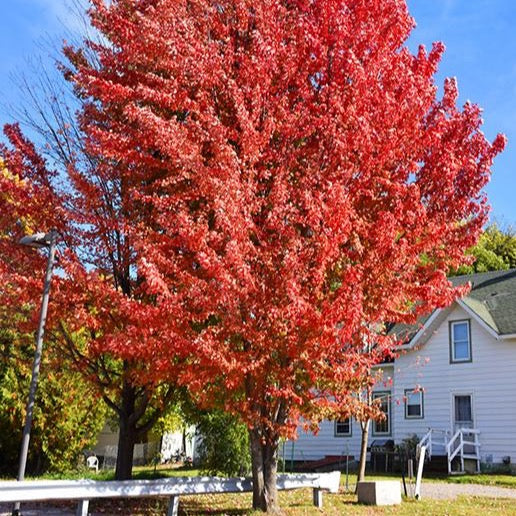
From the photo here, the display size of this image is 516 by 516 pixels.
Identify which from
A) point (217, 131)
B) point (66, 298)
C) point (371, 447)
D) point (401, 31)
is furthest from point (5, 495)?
point (371, 447)

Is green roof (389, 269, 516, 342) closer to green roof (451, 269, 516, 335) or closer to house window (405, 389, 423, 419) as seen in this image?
green roof (451, 269, 516, 335)

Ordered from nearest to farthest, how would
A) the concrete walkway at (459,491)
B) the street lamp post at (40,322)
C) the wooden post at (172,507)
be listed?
1. the street lamp post at (40,322)
2. the wooden post at (172,507)
3. the concrete walkway at (459,491)

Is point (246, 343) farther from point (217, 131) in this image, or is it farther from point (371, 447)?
point (371, 447)

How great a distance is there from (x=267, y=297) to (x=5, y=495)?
403 centimetres

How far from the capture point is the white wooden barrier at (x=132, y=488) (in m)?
7.56

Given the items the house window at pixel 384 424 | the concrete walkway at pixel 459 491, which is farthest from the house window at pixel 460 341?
the concrete walkway at pixel 459 491

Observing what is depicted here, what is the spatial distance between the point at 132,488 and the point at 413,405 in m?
18.2

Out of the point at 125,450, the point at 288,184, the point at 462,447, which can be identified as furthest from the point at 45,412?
the point at 462,447

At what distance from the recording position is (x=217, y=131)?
8781mm

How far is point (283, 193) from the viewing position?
28.7 feet

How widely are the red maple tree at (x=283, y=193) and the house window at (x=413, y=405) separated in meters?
15.8

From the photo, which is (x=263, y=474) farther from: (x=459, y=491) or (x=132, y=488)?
(x=459, y=491)

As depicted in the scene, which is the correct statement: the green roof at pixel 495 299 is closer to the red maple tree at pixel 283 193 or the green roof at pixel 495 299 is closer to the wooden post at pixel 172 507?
the red maple tree at pixel 283 193

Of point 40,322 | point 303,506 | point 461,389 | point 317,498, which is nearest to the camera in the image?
point 40,322
